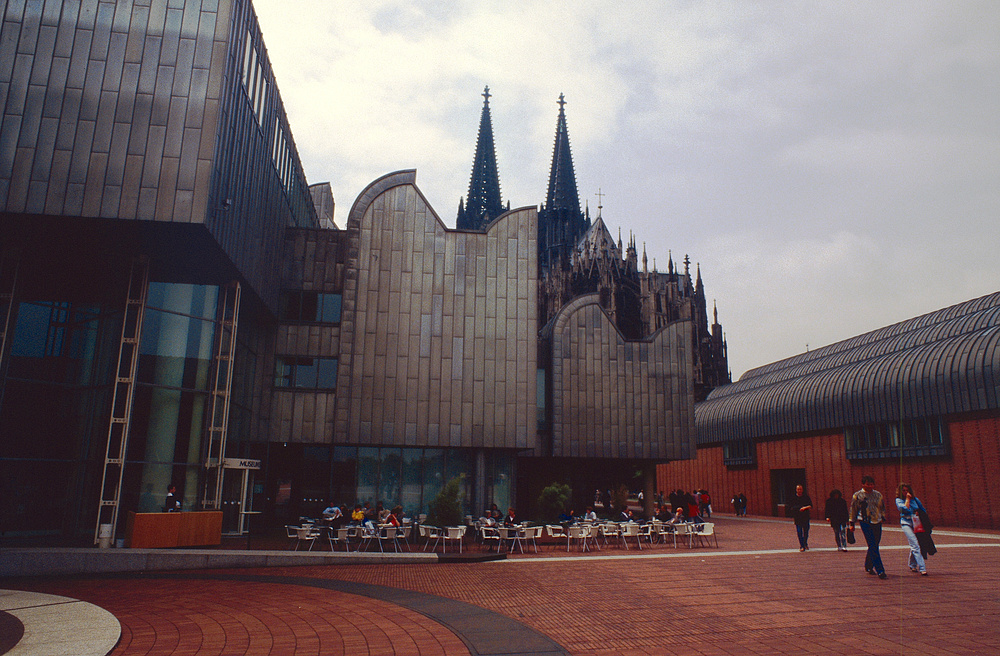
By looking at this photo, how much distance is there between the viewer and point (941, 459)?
2447 centimetres

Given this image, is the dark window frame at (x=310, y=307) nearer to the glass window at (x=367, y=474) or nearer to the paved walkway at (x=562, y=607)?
the glass window at (x=367, y=474)

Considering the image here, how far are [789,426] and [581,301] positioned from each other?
1425cm

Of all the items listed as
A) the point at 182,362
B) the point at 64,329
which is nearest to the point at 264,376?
the point at 182,362

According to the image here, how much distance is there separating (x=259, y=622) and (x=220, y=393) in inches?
445

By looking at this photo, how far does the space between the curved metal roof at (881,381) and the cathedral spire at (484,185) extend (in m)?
44.1

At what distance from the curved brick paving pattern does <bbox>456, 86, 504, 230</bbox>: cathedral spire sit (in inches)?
2703

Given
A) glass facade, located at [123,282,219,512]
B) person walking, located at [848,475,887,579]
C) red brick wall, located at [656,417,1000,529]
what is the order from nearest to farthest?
person walking, located at [848,475,887,579], glass facade, located at [123,282,219,512], red brick wall, located at [656,417,1000,529]

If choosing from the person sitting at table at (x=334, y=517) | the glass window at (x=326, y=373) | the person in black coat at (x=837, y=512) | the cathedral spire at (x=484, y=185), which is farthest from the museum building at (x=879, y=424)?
the cathedral spire at (x=484, y=185)

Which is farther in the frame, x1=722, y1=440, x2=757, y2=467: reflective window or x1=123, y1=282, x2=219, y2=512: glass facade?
x1=722, y1=440, x2=757, y2=467: reflective window

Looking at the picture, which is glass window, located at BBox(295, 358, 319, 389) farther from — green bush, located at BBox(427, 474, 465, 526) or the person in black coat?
the person in black coat

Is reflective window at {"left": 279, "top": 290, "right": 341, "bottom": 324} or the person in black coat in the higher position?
reflective window at {"left": 279, "top": 290, "right": 341, "bottom": 324}

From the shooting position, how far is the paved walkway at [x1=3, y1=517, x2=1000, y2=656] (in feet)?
21.7

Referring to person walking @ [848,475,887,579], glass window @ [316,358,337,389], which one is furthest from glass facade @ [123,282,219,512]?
person walking @ [848,475,887,579]

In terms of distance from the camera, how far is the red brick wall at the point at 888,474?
895 inches
